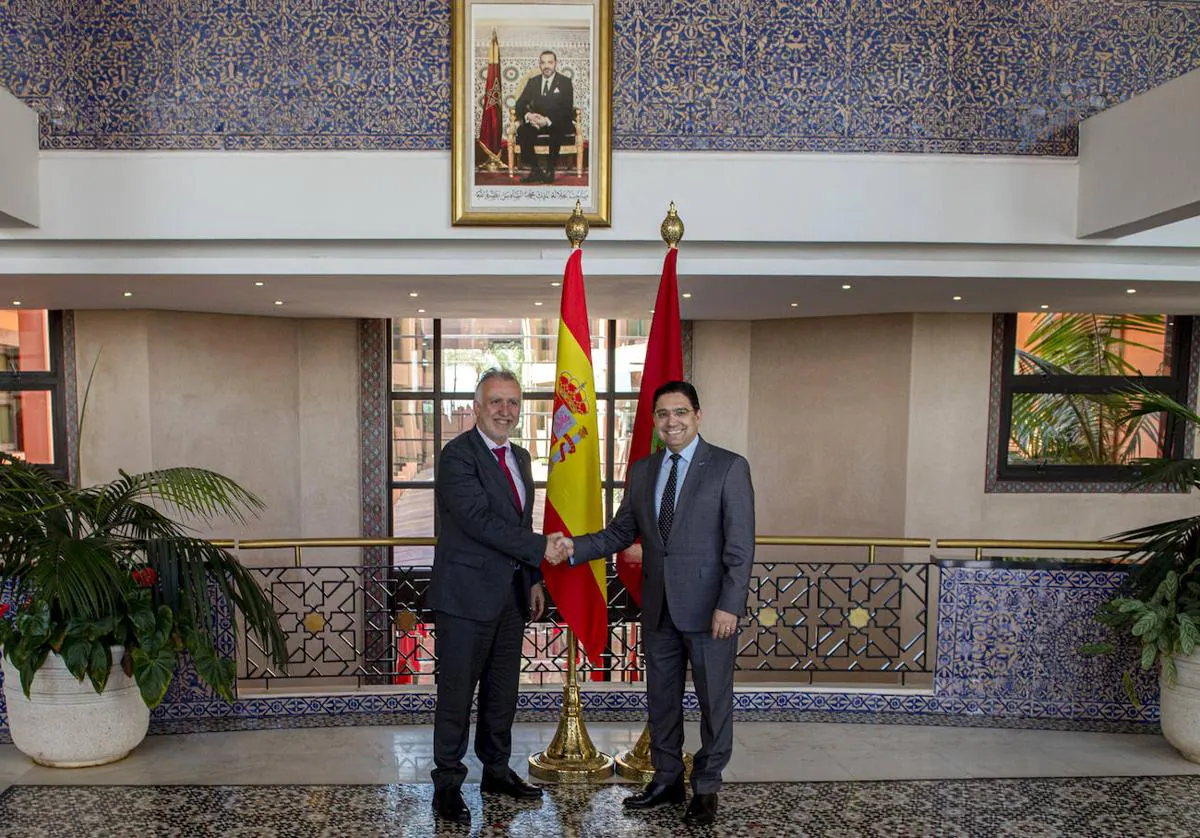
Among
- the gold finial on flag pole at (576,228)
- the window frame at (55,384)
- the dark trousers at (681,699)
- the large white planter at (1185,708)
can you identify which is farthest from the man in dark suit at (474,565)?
the window frame at (55,384)

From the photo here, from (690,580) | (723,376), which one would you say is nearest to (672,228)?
(690,580)

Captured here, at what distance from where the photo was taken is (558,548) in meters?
3.67

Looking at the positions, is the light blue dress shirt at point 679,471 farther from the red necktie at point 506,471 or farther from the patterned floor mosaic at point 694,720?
the patterned floor mosaic at point 694,720

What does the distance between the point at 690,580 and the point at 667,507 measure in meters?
0.29

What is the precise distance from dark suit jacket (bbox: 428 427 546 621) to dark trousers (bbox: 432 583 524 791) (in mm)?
84

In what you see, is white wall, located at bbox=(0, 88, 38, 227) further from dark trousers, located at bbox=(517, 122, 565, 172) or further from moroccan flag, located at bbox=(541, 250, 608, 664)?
moroccan flag, located at bbox=(541, 250, 608, 664)

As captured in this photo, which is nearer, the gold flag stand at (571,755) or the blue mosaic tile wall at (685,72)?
the gold flag stand at (571,755)

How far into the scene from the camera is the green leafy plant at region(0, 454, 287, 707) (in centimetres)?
382

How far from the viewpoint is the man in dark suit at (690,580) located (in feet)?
11.2

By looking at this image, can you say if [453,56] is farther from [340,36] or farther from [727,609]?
[727,609]

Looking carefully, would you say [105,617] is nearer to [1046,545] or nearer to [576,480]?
[576,480]

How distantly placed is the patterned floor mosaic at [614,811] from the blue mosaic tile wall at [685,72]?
343 cm

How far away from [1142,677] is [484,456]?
3.66 meters

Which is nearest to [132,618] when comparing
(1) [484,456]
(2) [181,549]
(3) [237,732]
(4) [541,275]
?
(2) [181,549]
